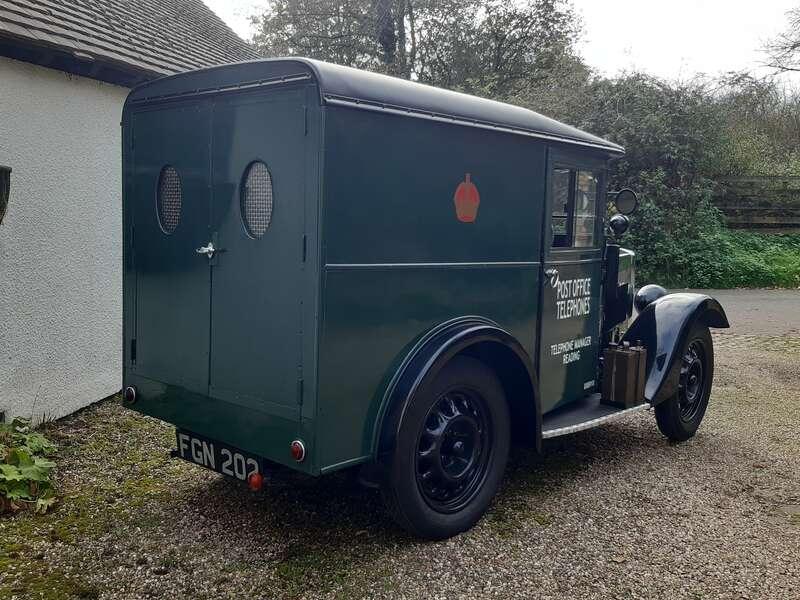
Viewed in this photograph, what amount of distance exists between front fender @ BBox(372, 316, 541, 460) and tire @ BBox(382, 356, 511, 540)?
56 millimetres

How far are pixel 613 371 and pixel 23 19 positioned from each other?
507cm

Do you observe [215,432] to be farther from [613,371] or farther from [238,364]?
[613,371]

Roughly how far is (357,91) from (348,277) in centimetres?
83

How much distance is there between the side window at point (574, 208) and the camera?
180 inches

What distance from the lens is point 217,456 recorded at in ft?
12.2

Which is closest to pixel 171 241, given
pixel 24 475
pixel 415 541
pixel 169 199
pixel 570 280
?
pixel 169 199

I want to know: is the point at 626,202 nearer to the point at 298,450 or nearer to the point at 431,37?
the point at 298,450

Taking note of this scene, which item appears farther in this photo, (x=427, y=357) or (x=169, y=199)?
(x=169, y=199)

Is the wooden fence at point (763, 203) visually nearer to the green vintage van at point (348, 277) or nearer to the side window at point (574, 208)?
the side window at point (574, 208)

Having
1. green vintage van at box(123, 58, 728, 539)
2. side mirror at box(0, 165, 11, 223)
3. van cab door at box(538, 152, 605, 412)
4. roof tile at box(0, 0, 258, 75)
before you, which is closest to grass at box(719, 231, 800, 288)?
roof tile at box(0, 0, 258, 75)

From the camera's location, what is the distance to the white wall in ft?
17.6

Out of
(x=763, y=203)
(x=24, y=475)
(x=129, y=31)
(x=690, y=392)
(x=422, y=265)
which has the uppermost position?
(x=129, y=31)

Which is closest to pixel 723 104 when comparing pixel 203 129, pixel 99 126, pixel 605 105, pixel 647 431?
pixel 605 105

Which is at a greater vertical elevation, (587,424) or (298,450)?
(298,450)
